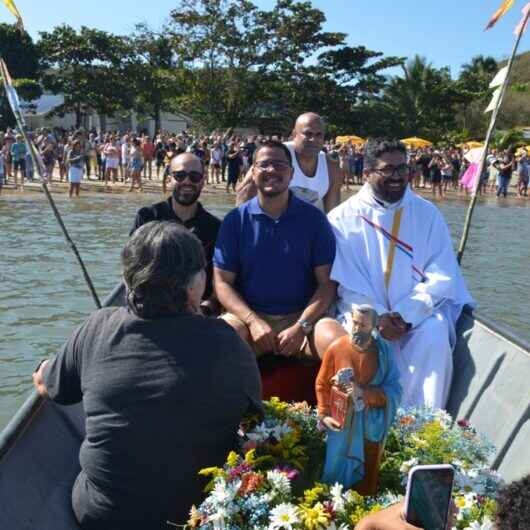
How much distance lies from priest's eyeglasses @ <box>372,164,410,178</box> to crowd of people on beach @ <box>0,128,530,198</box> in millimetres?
16316

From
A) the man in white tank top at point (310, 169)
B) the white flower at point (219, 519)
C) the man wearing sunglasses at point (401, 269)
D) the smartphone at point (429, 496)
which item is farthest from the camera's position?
the man in white tank top at point (310, 169)

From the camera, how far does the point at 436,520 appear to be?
76.6 inches

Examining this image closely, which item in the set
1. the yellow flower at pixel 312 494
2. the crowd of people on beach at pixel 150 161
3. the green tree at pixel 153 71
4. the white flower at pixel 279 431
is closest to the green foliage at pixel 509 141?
the crowd of people on beach at pixel 150 161

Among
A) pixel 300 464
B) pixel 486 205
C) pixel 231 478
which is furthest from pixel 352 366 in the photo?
pixel 486 205

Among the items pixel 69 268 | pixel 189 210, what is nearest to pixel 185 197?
pixel 189 210

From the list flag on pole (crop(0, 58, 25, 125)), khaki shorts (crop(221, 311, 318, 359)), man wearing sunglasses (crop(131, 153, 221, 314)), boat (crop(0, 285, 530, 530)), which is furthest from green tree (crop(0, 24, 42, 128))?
boat (crop(0, 285, 530, 530))

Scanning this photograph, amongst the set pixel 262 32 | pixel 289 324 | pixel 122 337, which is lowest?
pixel 289 324

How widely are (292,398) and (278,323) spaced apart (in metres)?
0.47

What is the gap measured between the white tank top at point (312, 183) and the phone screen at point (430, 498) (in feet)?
13.3

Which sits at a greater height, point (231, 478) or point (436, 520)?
point (436, 520)

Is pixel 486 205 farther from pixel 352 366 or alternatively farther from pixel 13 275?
pixel 352 366

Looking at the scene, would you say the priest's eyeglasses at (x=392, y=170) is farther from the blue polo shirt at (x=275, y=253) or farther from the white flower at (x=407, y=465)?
the white flower at (x=407, y=465)

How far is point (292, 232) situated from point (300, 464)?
196 centimetres

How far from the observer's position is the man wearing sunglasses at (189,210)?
5.01 meters
